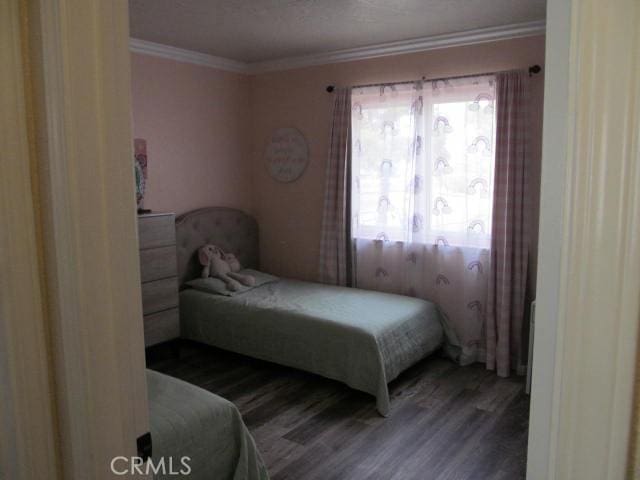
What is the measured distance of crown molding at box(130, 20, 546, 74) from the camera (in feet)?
12.1

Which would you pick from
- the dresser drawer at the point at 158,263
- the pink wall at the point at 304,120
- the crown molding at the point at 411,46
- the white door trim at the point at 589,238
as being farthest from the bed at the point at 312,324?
the white door trim at the point at 589,238

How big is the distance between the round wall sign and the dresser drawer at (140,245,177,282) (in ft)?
4.61

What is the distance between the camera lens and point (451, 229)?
405 cm

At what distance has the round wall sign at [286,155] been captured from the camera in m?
4.87

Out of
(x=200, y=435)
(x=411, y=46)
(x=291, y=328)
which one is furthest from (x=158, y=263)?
(x=411, y=46)

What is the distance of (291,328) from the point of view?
3750 millimetres

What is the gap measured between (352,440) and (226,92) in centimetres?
338

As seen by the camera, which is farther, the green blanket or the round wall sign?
the round wall sign

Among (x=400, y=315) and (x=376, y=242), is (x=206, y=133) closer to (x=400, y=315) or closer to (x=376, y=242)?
(x=376, y=242)

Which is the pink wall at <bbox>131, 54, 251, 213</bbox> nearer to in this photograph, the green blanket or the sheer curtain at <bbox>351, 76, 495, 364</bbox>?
the sheer curtain at <bbox>351, 76, 495, 364</bbox>

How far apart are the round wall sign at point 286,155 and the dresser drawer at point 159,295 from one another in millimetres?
1516

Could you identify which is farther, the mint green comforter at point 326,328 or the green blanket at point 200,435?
the mint green comforter at point 326,328

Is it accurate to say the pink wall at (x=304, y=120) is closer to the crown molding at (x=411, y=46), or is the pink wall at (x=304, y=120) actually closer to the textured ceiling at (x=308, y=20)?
the crown molding at (x=411, y=46)

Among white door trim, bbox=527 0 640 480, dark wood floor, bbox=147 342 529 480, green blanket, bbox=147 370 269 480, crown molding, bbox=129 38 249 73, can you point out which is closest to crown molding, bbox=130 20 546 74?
crown molding, bbox=129 38 249 73
